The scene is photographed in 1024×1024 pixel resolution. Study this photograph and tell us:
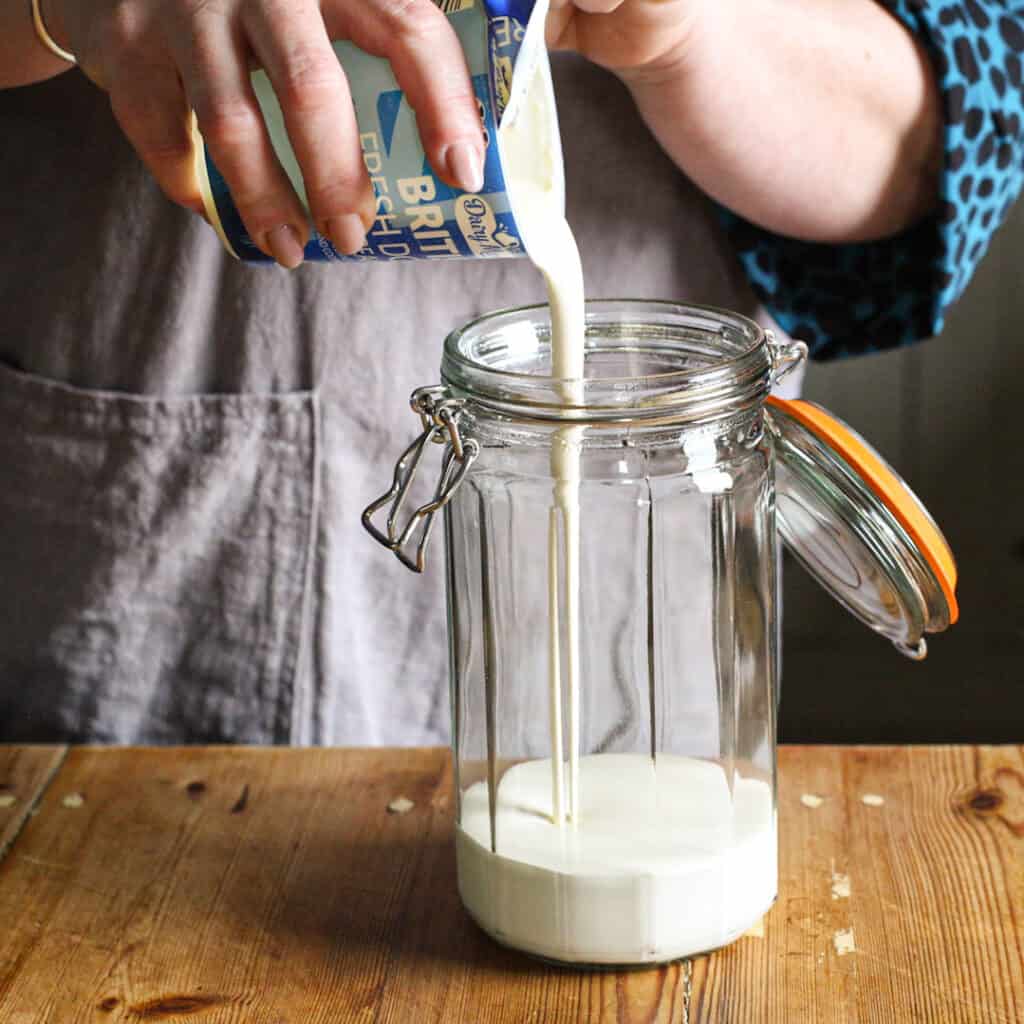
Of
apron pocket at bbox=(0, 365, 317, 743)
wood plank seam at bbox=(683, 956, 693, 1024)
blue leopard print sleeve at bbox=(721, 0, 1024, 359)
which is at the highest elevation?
blue leopard print sleeve at bbox=(721, 0, 1024, 359)

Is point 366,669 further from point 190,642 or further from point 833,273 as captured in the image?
point 833,273

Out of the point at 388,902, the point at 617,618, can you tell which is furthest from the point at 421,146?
the point at 388,902

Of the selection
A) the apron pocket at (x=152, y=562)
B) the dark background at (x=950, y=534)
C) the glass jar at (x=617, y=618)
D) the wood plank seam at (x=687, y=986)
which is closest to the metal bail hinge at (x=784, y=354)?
the glass jar at (x=617, y=618)

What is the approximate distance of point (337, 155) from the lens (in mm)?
542

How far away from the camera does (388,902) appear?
674 millimetres

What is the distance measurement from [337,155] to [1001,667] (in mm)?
1607

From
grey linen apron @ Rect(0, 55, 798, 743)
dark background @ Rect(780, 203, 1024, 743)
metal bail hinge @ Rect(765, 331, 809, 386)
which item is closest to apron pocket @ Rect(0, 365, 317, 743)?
grey linen apron @ Rect(0, 55, 798, 743)

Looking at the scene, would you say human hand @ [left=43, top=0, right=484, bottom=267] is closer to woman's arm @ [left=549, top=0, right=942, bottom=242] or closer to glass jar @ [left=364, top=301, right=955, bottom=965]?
glass jar @ [left=364, top=301, right=955, bottom=965]

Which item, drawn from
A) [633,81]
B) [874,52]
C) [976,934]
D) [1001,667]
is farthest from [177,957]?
[1001,667]

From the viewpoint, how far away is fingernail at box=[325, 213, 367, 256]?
560 mm

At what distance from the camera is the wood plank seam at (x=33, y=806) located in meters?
0.72

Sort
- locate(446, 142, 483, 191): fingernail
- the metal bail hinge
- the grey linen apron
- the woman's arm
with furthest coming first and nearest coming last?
the grey linen apron
the woman's arm
the metal bail hinge
locate(446, 142, 483, 191): fingernail

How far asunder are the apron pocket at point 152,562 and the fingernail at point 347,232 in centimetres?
37

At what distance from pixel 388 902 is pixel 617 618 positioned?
0.55ft
